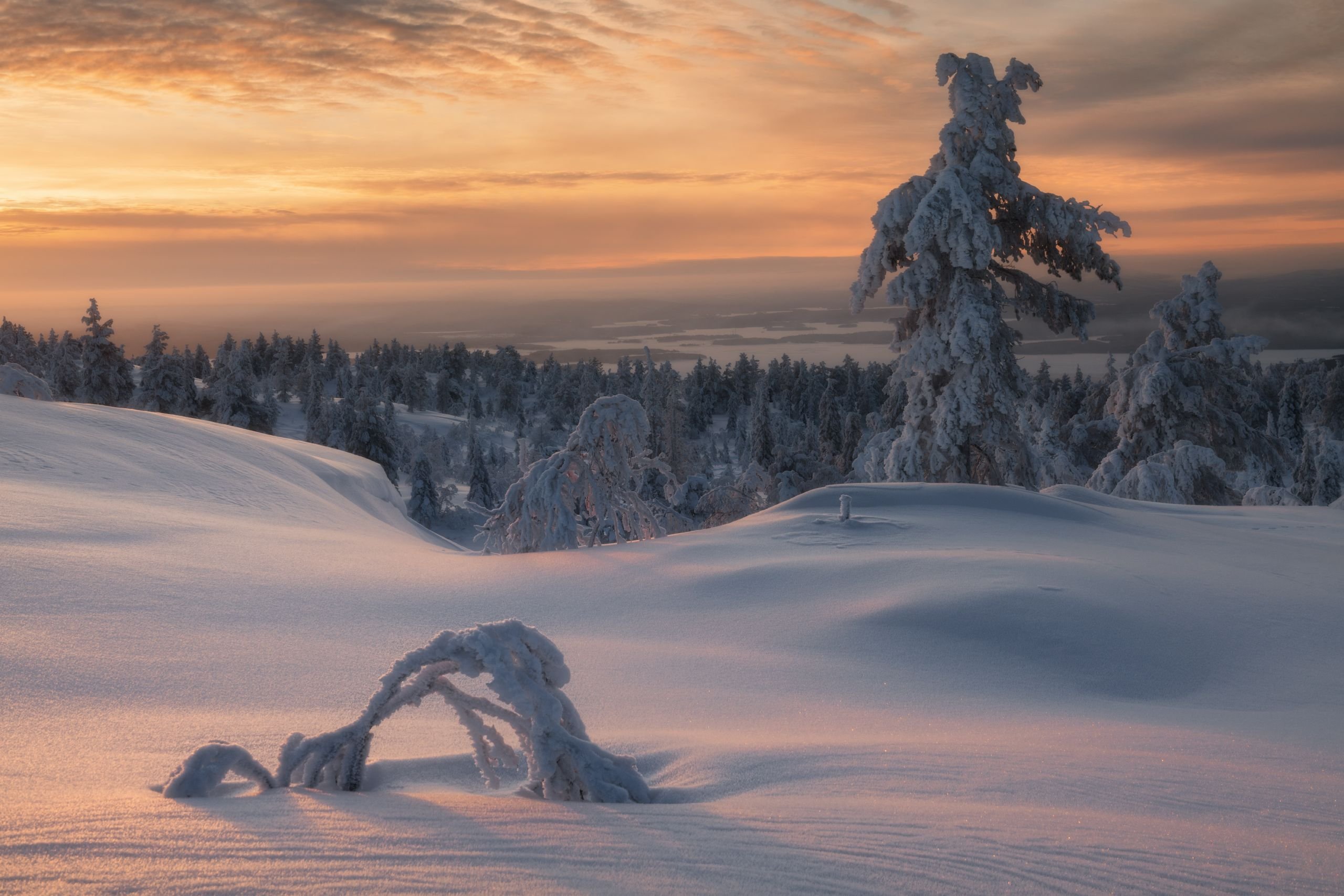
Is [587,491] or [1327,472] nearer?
[587,491]

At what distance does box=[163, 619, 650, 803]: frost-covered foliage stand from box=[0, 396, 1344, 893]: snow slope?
0.13m

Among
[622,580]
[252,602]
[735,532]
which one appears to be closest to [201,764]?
[252,602]

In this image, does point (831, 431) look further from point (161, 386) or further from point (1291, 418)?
point (161, 386)

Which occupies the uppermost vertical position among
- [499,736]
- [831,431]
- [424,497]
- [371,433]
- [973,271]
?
[973,271]

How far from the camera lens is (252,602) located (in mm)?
5965

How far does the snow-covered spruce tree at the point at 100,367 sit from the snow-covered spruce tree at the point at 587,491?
44.4 meters

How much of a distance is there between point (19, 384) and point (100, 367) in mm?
37028

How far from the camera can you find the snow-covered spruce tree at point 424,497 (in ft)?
142

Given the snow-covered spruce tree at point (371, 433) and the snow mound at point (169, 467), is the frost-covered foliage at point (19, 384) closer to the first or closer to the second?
the snow mound at point (169, 467)

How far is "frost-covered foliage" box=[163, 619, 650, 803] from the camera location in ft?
9.52

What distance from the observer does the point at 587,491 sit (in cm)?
1149

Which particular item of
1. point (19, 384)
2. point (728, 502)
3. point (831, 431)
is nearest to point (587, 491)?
point (728, 502)

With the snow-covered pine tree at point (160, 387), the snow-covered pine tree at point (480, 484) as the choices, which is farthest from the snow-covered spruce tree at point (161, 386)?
the snow-covered pine tree at point (480, 484)

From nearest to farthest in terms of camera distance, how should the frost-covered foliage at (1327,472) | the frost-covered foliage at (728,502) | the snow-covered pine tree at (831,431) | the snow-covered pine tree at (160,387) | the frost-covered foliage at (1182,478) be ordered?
the frost-covered foliage at (728,502) → the frost-covered foliage at (1182,478) → the frost-covered foliage at (1327,472) → the snow-covered pine tree at (160,387) → the snow-covered pine tree at (831,431)
